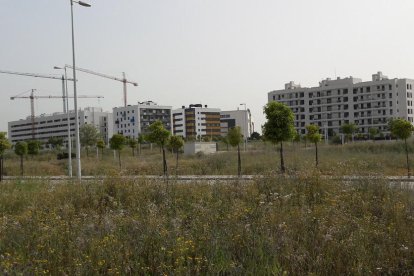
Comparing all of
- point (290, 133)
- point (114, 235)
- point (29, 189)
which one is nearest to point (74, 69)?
point (290, 133)

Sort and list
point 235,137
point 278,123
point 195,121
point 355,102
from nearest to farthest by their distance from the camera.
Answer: point 278,123 → point 235,137 → point 355,102 → point 195,121

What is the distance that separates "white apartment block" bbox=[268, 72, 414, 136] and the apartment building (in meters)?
41.5

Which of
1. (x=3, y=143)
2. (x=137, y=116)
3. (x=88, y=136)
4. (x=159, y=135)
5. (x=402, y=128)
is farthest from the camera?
(x=137, y=116)

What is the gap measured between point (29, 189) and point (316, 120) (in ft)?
353

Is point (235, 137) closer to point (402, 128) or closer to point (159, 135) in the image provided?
point (159, 135)

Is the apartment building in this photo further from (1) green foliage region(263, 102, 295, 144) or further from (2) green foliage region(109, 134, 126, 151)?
(1) green foliage region(263, 102, 295, 144)

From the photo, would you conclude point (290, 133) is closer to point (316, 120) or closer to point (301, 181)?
point (301, 181)

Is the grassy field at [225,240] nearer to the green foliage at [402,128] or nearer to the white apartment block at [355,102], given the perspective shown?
the green foliage at [402,128]

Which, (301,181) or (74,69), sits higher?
(74,69)

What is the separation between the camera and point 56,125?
560 feet

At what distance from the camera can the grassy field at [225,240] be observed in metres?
5.25

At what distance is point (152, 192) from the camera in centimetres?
1087

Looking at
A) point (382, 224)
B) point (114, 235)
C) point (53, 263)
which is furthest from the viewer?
point (382, 224)

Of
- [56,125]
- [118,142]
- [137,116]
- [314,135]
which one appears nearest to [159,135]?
[118,142]
